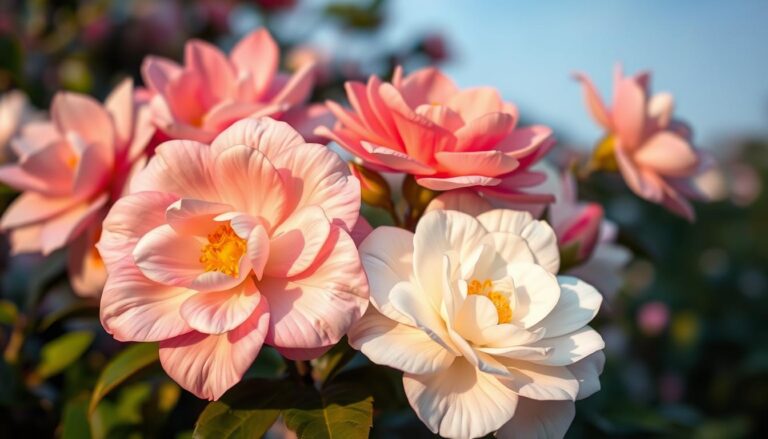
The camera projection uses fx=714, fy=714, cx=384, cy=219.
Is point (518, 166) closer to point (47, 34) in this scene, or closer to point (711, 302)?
point (47, 34)

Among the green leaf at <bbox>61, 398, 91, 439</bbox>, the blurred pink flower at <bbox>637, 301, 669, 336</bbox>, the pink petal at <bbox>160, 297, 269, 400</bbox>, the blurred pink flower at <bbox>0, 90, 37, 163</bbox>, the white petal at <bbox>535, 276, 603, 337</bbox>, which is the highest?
the white petal at <bbox>535, 276, 603, 337</bbox>

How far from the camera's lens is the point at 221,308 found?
1.96ft

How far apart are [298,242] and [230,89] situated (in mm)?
369

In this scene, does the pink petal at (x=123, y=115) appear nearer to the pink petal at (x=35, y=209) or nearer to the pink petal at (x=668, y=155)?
the pink petal at (x=35, y=209)

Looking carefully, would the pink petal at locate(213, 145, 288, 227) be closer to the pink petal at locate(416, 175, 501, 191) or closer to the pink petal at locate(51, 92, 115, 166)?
the pink petal at locate(416, 175, 501, 191)

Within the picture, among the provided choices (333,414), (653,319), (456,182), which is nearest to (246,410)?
(333,414)

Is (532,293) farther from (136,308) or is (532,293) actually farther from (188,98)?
(188,98)

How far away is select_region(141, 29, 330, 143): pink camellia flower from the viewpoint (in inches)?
31.4

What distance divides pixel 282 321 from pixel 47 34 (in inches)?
68.4

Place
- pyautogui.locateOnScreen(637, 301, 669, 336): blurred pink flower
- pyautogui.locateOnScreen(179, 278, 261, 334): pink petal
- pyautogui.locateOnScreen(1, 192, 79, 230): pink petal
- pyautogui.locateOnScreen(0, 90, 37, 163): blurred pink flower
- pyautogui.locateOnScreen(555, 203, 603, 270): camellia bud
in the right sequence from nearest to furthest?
pyautogui.locateOnScreen(179, 278, 261, 334): pink petal, pyautogui.locateOnScreen(555, 203, 603, 270): camellia bud, pyautogui.locateOnScreen(1, 192, 79, 230): pink petal, pyautogui.locateOnScreen(0, 90, 37, 163): blurred pink flower, pyautogui.locateOnScreen(637, 301, 669, 336): blurred pink flower

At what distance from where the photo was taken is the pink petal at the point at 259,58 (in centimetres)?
93

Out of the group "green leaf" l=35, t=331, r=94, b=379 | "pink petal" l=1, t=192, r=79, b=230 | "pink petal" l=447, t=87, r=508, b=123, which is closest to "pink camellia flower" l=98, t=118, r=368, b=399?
"pink petal" l=447, t=87, r=508, b=123

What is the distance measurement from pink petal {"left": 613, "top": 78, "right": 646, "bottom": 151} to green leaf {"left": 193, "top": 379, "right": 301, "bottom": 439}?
605 mm

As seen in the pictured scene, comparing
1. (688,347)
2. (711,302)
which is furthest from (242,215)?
(711,302)
